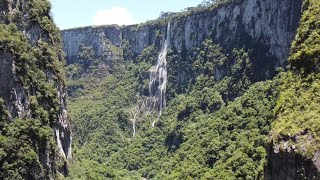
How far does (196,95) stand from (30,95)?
2380 inches

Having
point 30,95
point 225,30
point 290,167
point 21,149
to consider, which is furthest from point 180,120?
point 290,167

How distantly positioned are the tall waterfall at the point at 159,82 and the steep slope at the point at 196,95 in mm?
1736

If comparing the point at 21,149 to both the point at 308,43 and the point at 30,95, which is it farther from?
the point at 308,43

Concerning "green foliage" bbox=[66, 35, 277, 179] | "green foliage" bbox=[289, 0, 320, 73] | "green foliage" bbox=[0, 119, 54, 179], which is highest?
"green foliage" bbox=[289, 0, 320, 73]

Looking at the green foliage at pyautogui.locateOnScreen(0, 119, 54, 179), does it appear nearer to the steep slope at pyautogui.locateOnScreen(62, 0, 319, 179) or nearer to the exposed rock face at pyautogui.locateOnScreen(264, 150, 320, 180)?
the steep slope at pyautogui.locateOnScreen(62, 0, 319, 179)

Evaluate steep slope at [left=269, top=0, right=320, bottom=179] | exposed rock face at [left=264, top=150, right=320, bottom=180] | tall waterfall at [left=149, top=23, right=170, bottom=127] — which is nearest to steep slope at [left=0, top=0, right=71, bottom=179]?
exposed rock face at [left=264, top=150, right=320, bottom=180]

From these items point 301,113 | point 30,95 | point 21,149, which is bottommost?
point 21,149

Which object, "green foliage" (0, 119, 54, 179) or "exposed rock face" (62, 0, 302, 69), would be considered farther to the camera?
"exposed rock face" (62, 0, 302, 69)

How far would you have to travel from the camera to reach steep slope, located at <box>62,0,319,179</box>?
71188mm

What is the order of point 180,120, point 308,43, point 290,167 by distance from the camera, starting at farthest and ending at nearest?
1. point 180,120
2. point 308,43
3. point 290,167

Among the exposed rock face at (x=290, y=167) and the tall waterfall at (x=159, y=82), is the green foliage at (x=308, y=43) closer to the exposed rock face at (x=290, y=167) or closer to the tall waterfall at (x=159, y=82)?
the exposed rock face at (x=290, y=167)

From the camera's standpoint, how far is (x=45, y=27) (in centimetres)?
7044

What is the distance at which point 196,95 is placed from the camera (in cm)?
11656

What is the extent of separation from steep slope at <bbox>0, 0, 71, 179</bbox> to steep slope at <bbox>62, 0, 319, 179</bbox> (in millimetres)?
11805
